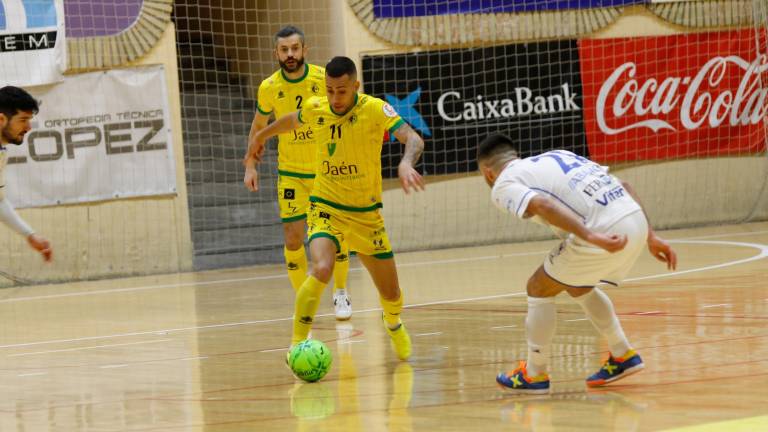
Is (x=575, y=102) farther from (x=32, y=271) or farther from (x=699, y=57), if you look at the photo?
(x=32, y=271)

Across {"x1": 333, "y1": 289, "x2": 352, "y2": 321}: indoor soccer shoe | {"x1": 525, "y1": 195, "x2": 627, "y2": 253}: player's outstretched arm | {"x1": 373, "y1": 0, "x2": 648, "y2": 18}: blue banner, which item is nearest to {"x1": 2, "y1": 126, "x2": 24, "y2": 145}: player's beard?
{"x1": 525, "y1": 195, "x2": 627, "y2": 253}: player's outstretched arm

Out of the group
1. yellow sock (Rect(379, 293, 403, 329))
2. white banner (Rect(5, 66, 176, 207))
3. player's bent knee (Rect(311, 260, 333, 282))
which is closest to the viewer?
player's bent knee (Rect(311, 260, 333, 282))

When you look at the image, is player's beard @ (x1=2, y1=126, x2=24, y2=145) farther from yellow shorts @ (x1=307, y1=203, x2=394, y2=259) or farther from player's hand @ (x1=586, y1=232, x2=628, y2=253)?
player's hand @ (x1=586, y1=232, x2=628, y2=253)

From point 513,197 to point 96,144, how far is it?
32.9ft

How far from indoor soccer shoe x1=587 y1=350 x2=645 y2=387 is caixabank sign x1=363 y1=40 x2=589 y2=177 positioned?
999 cm

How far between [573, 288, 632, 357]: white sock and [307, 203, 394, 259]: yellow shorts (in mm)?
1659

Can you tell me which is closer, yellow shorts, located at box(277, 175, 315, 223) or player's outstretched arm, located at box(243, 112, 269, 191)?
player's outstretched arm, located at box(243, 112, 269, 191)

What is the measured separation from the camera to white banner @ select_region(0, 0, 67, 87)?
47.6 feet

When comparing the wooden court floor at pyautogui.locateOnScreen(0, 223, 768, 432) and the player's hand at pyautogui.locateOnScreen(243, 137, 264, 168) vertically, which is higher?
the player's hand at pyautogui.locateOnScreen(243, 137, 264, 168)

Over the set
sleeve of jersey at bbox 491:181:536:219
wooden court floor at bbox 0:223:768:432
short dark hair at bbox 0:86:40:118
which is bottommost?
wooden court floor at bbox 0:223:768:432

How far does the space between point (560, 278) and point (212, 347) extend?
3394 mm

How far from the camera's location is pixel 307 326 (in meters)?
7.39

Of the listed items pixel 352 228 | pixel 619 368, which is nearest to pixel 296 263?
pixel 352 228

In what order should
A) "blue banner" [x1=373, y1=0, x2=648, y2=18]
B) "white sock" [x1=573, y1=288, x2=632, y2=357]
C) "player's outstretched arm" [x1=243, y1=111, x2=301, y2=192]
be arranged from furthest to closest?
"blue banner" [x1=373, y1=0, x2=648, y2=18] → "player's outstretched arm" [x1=243, y1=111, x2=301, y2=192] → "white sock" [x1=573, y1=288, x2=632, y2=357]
